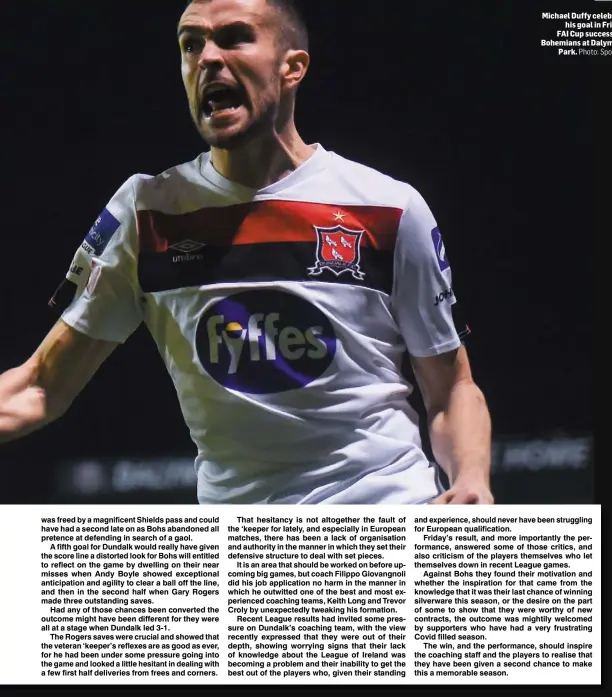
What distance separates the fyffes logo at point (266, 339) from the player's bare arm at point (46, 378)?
376 millimetres

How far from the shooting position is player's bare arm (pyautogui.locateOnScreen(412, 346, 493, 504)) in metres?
3.40

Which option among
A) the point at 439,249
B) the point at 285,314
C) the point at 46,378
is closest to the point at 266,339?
the point at 285,314

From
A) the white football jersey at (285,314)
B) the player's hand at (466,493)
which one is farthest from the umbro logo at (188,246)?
the player's hand at (466,493)

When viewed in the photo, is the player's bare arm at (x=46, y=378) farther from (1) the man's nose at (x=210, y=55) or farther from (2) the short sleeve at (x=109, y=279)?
(1) the man's nose at (x=210, y=55)

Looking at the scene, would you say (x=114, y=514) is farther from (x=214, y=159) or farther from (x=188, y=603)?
(x=214, y=159)

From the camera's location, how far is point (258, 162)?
349cm

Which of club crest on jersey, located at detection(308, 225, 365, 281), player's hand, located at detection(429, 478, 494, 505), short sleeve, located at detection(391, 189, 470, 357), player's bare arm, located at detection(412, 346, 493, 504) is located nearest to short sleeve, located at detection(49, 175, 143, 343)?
club crest on jersey, located at detection(308, 225, 365, 281)

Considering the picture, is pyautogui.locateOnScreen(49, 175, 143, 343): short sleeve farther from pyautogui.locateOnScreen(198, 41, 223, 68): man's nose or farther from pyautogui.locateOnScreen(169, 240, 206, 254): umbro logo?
pyautogui.locateOnScreen(198, 41, 223, 68): man's nose

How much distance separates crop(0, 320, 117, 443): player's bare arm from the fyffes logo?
1.23 ft

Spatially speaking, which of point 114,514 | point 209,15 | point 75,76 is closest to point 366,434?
point 114,514

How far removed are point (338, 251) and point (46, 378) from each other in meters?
0.99

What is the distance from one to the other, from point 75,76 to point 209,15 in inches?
28.3

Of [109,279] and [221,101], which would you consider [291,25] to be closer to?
[221,101]

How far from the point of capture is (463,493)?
338 cm
